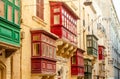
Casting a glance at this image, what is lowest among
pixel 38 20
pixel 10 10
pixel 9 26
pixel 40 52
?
pixel 40 52

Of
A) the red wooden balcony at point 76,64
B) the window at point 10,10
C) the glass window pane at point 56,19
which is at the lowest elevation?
the red wooden balcony at point 76,64

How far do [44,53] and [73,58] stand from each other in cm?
905

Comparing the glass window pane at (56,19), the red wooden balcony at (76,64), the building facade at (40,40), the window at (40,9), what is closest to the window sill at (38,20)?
the building facade at (40,40)

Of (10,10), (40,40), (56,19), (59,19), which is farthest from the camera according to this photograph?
(56,19)

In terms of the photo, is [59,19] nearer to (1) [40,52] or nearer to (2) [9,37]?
(1) [40,52]

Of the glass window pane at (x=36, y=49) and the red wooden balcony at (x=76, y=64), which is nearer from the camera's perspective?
the glass window pane at (x=36, y=49)

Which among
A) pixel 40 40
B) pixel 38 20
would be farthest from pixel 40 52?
pixel 38 20

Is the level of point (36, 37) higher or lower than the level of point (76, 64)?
higher

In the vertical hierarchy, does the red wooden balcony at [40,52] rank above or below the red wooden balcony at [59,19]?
below

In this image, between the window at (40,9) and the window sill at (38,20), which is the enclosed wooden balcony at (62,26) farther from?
the window at (40,9)

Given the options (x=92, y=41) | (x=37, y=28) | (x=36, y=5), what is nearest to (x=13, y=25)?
(x=37, y=28)

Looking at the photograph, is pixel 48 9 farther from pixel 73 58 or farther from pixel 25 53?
pixel 73 58

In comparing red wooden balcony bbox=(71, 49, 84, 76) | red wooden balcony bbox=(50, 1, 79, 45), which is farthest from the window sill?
red wooden balcony bbox=(71, 49, 84, 76)

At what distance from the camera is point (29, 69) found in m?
17.7
